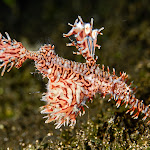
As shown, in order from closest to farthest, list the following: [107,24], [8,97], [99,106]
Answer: [99,106] < [8,97] < [107,24]

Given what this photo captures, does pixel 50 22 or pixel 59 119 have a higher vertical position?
pixel 50 22

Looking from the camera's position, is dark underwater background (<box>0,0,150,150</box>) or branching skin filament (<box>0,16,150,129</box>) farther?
dark underwater background (<box>0,0,150,150</box>)

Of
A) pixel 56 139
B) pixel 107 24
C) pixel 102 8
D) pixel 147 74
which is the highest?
pixel 102 8

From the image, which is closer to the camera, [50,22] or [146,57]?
[146,57]

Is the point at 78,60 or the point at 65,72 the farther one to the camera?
the point at 78,60

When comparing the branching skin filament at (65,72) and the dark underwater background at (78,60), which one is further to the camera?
the dark underwater background at (78,60)

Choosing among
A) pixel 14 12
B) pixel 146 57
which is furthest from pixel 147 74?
pixel 14 12

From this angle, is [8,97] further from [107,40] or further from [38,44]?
[107,40]

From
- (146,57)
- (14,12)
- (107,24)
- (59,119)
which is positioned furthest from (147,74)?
(14,12)

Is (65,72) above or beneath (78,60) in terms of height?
beneath

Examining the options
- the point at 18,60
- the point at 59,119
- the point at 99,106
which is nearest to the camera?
the point at 18,60
